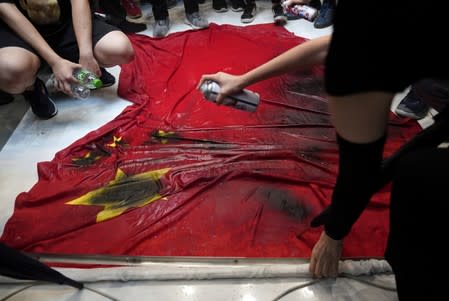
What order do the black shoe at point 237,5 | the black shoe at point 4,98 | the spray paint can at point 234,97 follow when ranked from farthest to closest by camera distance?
the black shoe at point 237,5 → the black shoe at point 4,98 → the spray paint can at point 234,97

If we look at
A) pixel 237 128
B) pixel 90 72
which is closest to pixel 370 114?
pixel 237 128

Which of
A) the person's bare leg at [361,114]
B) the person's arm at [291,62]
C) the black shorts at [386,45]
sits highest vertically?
the black shorts at [386,45]

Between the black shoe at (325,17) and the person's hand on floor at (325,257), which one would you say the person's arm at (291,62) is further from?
the black shoe at (325,17)

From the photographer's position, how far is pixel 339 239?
0.81m

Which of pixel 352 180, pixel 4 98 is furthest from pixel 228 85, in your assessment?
pixel 4 98

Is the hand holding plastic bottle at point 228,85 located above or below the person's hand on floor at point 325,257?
above

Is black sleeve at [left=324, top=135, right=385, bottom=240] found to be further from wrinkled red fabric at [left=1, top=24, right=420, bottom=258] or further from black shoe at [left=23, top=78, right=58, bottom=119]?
black shoe at [left=23, top=78, right=58, bottom=119]

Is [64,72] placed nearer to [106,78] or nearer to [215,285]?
[106,78]

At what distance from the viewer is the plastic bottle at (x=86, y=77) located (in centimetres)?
137

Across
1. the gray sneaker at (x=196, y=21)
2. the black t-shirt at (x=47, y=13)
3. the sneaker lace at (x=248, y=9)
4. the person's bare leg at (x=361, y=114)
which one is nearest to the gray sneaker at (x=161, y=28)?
the gray sneaker at (x=196, y=21)

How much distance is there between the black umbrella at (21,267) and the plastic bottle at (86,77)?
833mm

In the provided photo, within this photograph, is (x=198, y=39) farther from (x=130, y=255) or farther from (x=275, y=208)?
(x=130, y=255)

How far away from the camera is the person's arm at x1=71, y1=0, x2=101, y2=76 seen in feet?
4.61

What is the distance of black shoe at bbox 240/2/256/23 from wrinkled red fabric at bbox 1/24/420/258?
2.19 ft
